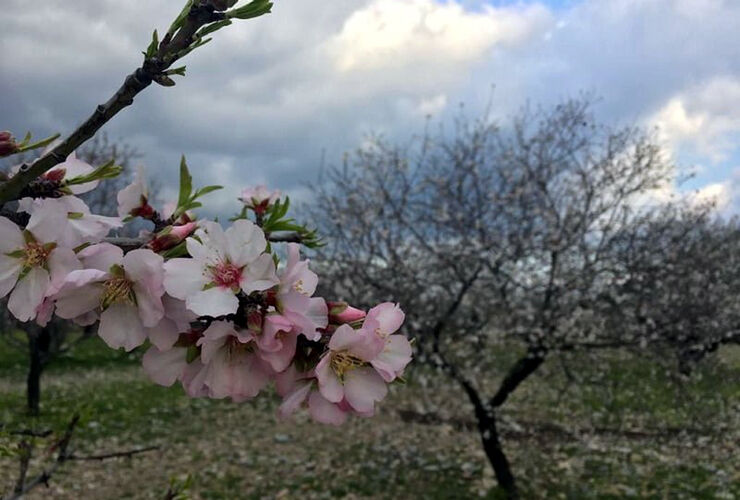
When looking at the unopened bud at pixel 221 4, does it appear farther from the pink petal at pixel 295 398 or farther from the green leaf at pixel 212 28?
the pink petal at pixel 295 398

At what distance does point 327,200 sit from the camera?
10117 millimetres

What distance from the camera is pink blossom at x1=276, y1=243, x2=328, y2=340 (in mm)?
824

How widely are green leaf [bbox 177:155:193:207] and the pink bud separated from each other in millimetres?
399

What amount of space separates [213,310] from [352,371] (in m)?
0.22

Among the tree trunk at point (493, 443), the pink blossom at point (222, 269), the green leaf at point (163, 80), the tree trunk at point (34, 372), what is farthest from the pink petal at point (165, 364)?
the tree trunk at point (34, 372)

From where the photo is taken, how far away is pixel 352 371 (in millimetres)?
880

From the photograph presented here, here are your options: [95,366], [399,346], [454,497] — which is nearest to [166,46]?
[399,346]

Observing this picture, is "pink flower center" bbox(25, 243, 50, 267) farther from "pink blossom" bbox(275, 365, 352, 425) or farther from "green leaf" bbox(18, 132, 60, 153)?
"pink blossom" bbox(275, 365, 352, 425)

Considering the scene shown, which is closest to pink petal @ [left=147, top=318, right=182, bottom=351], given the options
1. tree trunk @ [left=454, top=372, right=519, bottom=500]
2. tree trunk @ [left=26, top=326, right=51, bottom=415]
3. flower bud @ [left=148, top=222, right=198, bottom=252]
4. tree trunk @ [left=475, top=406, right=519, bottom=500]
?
flower bud @ [left=148, top=222, right=198, bottom=252]

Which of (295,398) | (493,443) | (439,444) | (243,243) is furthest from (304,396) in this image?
(439,444)

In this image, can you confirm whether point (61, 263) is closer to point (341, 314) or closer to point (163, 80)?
point (163, 80)

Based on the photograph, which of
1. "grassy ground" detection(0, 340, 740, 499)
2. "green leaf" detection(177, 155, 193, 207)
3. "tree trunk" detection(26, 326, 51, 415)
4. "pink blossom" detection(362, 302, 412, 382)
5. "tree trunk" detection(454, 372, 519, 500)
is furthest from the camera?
"tree trunk" detection(26, 326, 51, 415)

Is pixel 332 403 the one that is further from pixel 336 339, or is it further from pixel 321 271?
pixel 321 271

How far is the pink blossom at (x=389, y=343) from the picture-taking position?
0.87m
